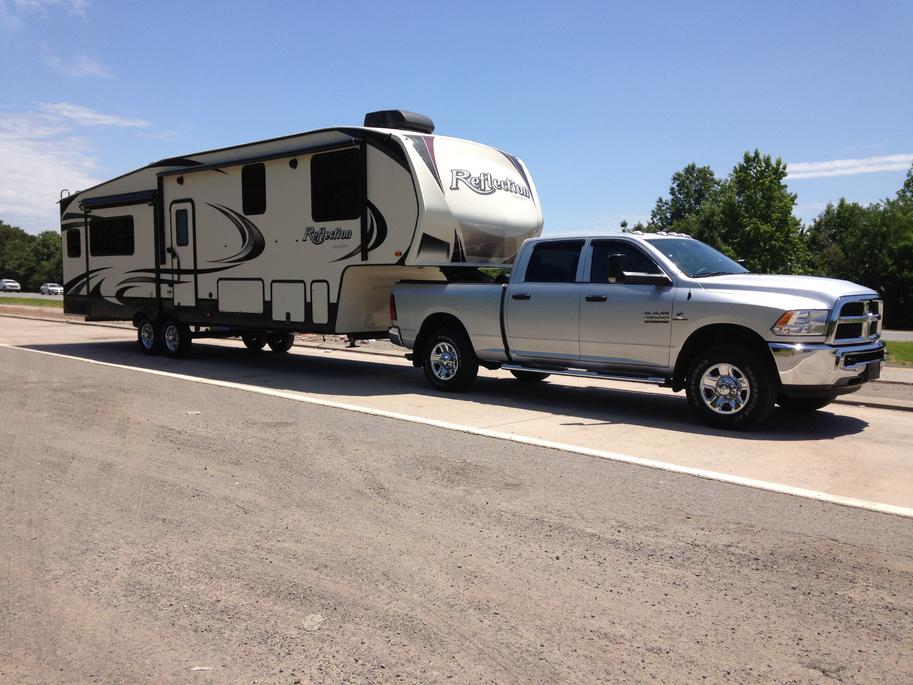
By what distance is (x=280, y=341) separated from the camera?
53.6 feet

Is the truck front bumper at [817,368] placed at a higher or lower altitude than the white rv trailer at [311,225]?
lower

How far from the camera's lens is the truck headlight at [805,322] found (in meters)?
7.64

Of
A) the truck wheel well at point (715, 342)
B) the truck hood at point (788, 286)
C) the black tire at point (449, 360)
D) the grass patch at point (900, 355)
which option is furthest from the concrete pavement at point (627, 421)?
the grass patch at point (900, 355)

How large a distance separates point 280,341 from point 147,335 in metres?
2.70

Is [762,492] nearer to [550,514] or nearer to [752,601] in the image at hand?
[550,514]

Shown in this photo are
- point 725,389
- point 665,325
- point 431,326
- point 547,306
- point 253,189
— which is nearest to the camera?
point 725,389

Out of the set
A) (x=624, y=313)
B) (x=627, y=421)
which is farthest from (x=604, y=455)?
(x=624, y=313)

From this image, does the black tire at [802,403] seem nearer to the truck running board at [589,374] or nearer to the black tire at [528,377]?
the truck running board at [589,374]

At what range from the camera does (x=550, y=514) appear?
5297 millimetres

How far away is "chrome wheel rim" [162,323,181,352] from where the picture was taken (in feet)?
49.7

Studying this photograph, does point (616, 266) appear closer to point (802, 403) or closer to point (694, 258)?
point (694, 258)

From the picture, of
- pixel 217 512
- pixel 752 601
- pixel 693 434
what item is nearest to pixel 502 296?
pixel 693 434

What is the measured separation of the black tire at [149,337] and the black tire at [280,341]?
85.1 inches

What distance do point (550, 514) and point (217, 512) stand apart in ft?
7.52
